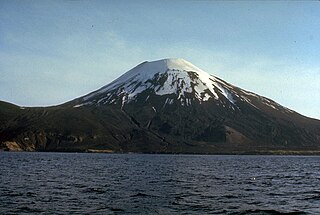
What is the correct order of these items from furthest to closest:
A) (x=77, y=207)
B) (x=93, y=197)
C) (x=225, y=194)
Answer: (x=225, y=194)
(x=93, y=197)
(x=77, y=207)

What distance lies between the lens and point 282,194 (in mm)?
44125

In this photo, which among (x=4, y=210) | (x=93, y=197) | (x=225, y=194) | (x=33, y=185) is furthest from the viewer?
(x=33, y=185)

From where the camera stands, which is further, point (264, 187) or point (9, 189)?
point (264, 187)

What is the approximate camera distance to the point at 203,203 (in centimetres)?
3694

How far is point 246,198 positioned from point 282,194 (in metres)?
5.24

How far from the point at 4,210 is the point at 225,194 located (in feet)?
65.7

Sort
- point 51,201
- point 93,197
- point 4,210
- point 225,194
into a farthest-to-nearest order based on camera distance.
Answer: point 225,194 → point 93,197 → point 51,201 → point 4,210

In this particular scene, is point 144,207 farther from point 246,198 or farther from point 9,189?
point 9,189

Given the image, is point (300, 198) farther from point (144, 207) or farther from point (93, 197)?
point (93, 197)

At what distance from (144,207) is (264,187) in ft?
68.1

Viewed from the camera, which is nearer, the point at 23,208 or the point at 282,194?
the point at 23,208

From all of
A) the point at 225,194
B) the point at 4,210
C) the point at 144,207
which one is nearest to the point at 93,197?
the point at 144,207

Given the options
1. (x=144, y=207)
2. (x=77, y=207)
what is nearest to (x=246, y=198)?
(x=144, y=207)

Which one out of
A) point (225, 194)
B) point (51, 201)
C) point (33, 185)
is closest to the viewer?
point (51, 201)
